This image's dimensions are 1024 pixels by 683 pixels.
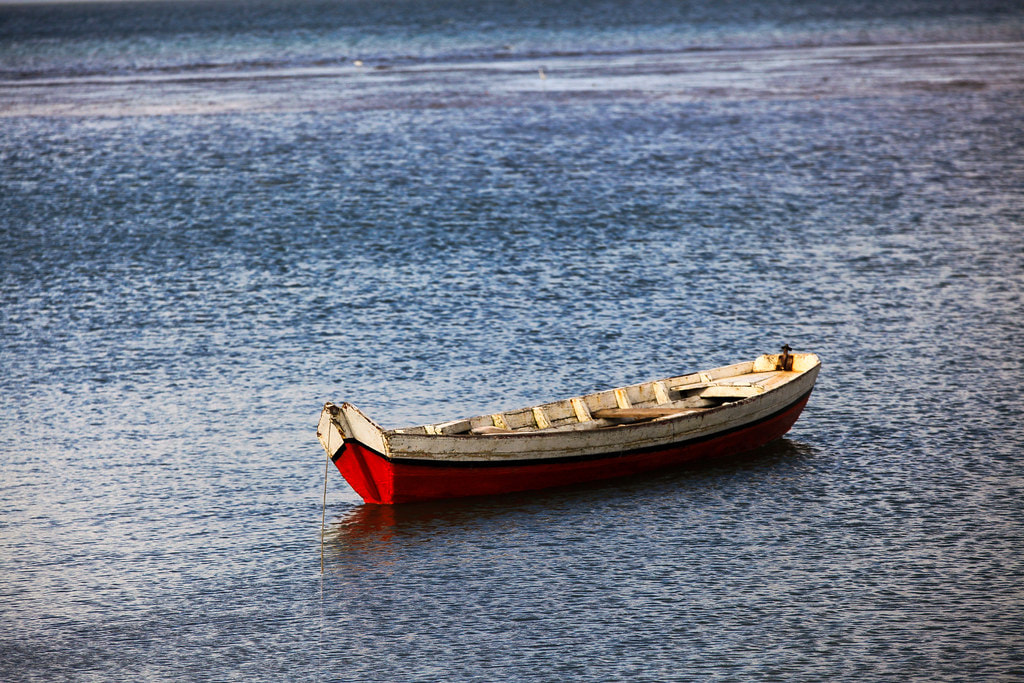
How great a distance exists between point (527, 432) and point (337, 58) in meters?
70.6

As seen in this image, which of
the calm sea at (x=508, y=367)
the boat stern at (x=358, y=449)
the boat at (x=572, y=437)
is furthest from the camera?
the boat at (x=572, y=437)

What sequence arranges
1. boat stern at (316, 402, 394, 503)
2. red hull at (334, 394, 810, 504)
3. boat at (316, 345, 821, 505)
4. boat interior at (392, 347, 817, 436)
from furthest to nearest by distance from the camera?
boat interior at (392, 347, 817, 436) → red hull at (334, 394, 810, 504) → boat at (316, 345, 821, 505) → boat stern at (316, 402, 394, 503)

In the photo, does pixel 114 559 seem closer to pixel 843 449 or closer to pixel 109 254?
pixel 843 449

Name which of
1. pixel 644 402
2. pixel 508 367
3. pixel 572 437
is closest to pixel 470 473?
pixel 572 437

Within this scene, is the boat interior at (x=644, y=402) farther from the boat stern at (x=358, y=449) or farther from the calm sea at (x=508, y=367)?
the calm sea at (x=508, y=367)

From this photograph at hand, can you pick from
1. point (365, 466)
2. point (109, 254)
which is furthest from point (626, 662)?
point (109, 254)

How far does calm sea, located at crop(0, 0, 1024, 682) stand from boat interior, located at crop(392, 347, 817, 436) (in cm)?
110

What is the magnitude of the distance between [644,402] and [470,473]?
149 inches

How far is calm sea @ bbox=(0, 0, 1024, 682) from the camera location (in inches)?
570

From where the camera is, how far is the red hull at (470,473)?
1745 centimetres

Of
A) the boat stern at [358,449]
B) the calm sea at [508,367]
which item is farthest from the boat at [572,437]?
the calm sea at [508,367]

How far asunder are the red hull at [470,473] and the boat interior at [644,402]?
559 millimetres

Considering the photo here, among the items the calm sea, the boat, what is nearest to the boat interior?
the boat

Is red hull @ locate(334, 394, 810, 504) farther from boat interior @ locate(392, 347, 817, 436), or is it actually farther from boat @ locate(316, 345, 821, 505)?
boat interior @ locate(392, 347, 817, 436)
